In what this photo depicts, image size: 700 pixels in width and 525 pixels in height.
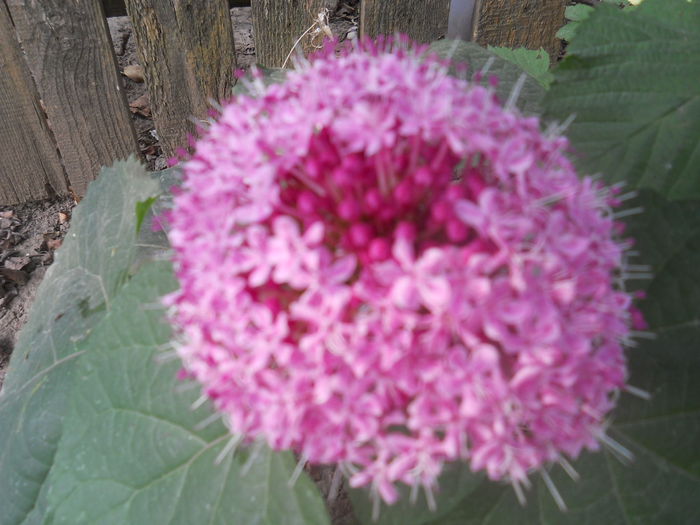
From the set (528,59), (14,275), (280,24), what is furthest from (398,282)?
(14,275)

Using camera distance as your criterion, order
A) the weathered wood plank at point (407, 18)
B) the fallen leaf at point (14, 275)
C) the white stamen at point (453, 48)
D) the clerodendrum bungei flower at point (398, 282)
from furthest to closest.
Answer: the fallen leaf at point (14, 275) → the weathered wood plank at point (407, 18) → the white stamen at point (453, 48) → the clerodendrum bungei flower at point (398, 282)

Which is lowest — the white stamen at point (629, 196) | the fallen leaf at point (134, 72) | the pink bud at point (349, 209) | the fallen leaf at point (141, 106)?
the fallen leaf at point (141, 106)

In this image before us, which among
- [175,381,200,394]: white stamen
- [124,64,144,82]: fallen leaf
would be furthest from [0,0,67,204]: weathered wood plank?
[175,381,200,394]: white stamen

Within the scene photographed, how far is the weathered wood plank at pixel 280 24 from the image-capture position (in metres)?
2.83

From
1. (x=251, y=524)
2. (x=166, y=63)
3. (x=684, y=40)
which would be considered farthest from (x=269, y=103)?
(x=166, y=63)

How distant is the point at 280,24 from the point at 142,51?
67 centimetres

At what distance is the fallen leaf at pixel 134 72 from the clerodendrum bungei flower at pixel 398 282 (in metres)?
3.40

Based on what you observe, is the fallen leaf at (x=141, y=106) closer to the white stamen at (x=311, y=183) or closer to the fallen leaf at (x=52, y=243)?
the fallen leaf at (x=52, y=243)

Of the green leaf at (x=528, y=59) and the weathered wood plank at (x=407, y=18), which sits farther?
the weathered wood plank at (x=407, y=18)

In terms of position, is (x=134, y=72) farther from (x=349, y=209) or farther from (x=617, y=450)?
(x=617, y=450)

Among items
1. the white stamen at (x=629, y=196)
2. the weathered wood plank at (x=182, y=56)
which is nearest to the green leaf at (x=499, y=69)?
the white stamen at (x=629, y=196)

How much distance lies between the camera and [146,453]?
44.1 inches

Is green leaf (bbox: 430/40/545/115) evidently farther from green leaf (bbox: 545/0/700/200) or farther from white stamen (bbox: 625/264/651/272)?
white stamen (bbox: 625/264/651/272)

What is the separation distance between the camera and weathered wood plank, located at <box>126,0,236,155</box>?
277 centimetres
